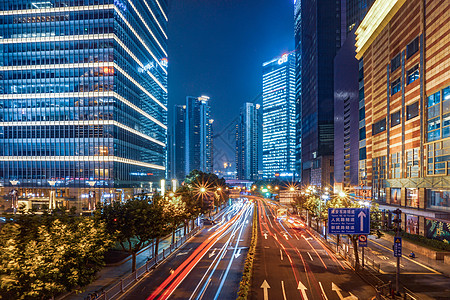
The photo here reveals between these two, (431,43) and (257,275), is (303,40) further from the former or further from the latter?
(257,275)

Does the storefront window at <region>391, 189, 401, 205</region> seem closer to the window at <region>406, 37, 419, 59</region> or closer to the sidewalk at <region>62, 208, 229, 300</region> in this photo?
the window at <region>406, 37, 419, 59</region>

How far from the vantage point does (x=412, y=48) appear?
4716 centimetres

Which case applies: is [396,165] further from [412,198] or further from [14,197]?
[14,197]

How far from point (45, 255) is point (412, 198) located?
51.0 meters

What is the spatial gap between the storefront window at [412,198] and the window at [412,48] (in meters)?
21.5

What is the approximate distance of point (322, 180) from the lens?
127438 millimetres

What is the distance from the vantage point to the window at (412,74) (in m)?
45.9

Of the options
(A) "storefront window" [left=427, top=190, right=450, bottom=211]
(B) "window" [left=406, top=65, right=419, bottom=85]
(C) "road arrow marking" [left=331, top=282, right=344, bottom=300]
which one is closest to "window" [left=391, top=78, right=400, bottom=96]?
(B) "window" [left=406, top=65, right=419, bottom=85]

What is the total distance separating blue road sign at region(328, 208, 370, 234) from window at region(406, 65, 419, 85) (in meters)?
30.8

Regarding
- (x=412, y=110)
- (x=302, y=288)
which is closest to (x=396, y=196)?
(x=412, y=110)

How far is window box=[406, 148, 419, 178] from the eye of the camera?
1816 inches

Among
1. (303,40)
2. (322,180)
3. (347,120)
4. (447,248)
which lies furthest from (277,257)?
→ (303,40)

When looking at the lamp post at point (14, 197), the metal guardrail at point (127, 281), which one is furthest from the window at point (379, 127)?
the lamp post at point (14, 197)

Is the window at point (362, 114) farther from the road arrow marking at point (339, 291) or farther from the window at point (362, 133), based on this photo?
the road arrow marking at point (339, 291)
